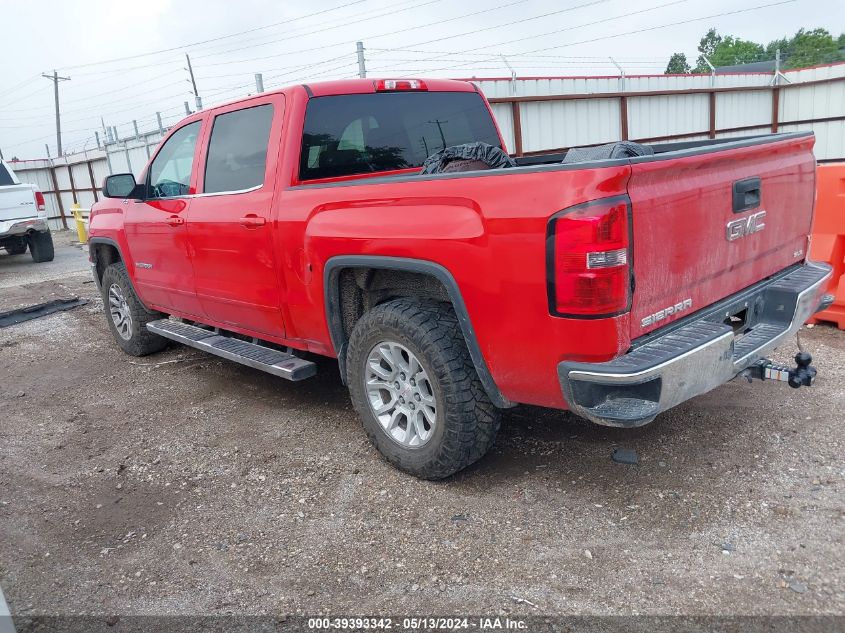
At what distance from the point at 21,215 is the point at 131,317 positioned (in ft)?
26.9

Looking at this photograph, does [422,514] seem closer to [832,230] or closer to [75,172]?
[832,230]

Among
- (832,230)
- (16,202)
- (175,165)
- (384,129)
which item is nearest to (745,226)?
(384,129)

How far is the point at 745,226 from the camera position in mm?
3074

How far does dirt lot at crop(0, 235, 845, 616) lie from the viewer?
256 centimetres

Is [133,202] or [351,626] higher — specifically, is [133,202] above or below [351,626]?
above

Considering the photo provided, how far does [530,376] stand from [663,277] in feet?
2.16

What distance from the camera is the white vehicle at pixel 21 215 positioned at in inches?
475

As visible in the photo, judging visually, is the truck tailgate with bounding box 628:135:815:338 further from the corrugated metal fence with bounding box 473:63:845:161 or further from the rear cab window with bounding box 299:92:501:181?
the corrugated metal fence with bounding box 473:63:845:161

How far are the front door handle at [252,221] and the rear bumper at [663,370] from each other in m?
2.05

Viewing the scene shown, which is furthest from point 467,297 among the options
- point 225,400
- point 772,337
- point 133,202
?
point 133,202

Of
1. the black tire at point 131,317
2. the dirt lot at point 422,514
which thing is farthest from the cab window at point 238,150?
the black tire at point 131,317

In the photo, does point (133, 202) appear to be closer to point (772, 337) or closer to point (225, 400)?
point (225, 400)

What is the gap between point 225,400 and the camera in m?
4.84

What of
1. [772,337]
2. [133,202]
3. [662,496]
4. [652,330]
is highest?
[133,202]
